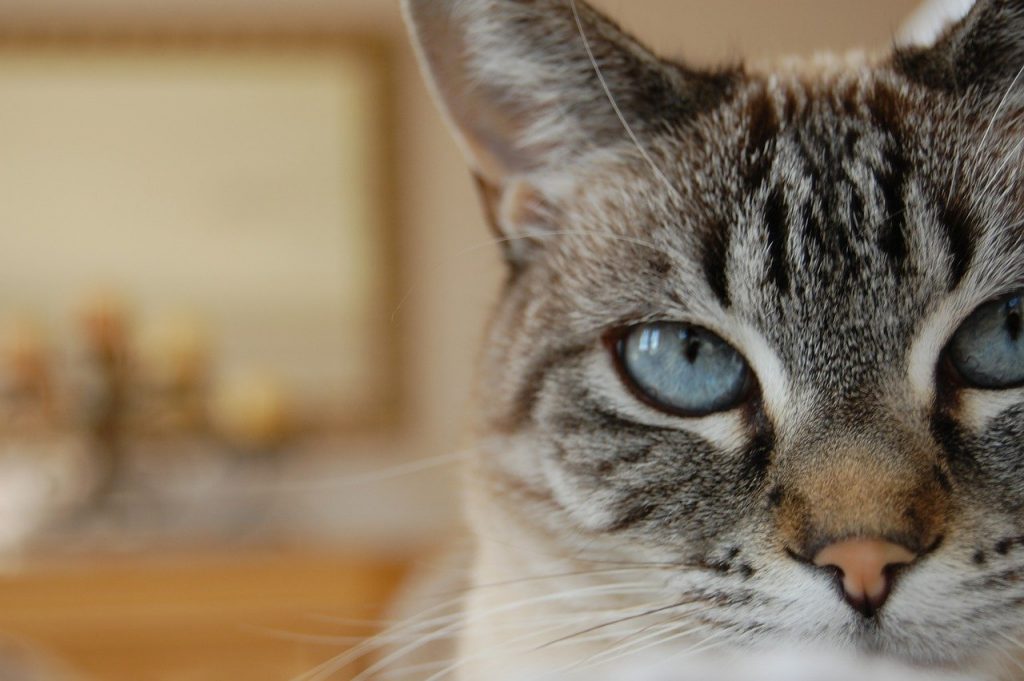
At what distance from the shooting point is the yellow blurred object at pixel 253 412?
2887 millimetres

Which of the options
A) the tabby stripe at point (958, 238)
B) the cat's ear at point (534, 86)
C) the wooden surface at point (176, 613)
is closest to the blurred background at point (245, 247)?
the wooden surface at point (176, 613)

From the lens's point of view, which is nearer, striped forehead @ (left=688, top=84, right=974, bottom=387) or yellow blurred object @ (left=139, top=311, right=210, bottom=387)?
striped forehead @ (left=688, top=84, right=974, bottom=387)

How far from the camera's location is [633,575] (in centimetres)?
73

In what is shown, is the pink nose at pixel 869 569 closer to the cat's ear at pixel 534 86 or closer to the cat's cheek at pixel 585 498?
the cat's cheek at pixel 585 498

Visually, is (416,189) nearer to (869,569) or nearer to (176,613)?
(176,613)

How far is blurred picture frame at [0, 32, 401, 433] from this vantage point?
3.11 m

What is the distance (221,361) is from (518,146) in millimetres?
2500

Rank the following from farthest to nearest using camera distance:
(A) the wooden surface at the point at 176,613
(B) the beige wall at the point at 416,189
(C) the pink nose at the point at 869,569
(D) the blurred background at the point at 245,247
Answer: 1. (B) the beige wall at the point at 416,189
2. (D) the blurred background at the point at 245,247
3. (A) the wooden surface at the point at 176,613
4. (C) the pink nose at the point at 869,569

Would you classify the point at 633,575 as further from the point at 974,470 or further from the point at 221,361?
the point at 221,361

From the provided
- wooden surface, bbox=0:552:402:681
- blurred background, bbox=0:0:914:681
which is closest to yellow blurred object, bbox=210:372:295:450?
blurred background, bbox=0:0:914:681

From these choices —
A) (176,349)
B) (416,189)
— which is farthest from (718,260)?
(416,189)

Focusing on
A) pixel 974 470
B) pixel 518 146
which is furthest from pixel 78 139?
pixel 974 470

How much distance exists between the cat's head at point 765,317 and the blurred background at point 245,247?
2075 millimetres

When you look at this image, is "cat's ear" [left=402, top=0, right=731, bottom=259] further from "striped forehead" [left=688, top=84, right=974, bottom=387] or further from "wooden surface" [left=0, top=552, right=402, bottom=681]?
"wooden surface" [left=0, top=552, right=402, bottom=681]
